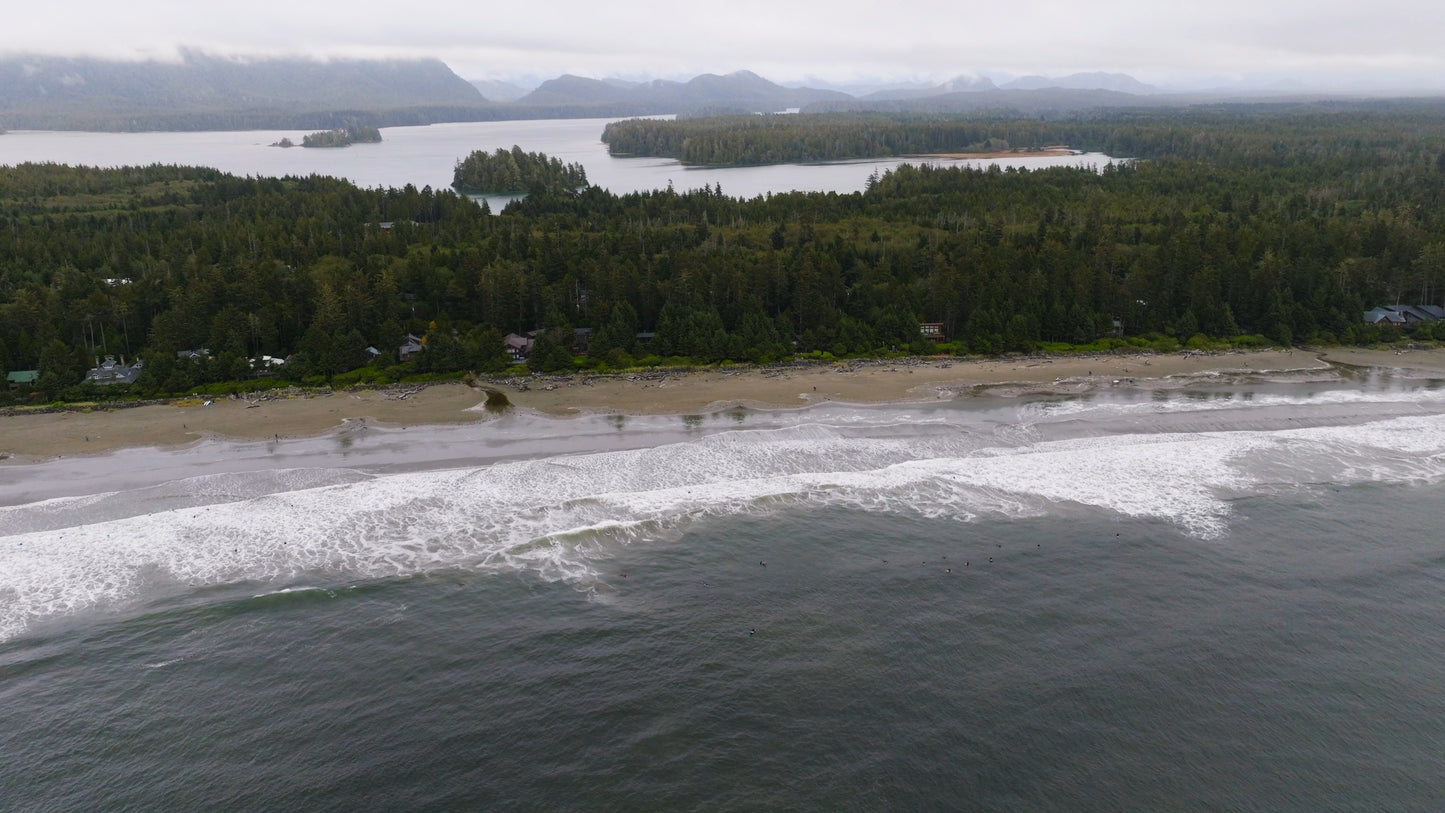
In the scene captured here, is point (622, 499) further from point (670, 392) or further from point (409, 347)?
point (409, 347)

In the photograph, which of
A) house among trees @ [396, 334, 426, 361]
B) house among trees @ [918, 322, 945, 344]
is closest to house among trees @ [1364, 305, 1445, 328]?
house among trees @ [918, 322, 945, 344]

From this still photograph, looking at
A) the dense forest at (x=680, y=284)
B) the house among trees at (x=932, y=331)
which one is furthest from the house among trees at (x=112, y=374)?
the house among trees at (x=932, y=331)

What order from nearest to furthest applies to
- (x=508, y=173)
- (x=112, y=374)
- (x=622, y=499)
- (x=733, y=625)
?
(x=733, y=625)
(x=622, y=499)
(x=112, y=374)
(x=508, y=173)

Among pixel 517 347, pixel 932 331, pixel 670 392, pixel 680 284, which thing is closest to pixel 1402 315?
pixel 932 331

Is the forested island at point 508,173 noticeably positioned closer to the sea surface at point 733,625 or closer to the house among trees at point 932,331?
the house among trees at point 932,331

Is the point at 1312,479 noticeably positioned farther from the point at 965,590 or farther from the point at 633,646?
the point at 633,646
